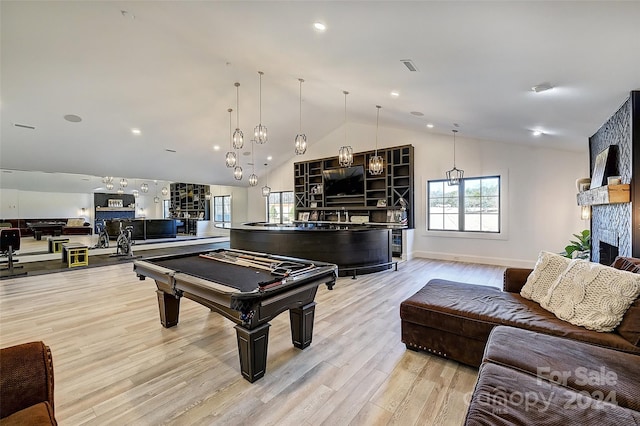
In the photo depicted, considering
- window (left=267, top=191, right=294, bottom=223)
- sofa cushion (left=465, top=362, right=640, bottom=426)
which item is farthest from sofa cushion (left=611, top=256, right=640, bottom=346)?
window (left=267, top=191, right=294, bottom=223)

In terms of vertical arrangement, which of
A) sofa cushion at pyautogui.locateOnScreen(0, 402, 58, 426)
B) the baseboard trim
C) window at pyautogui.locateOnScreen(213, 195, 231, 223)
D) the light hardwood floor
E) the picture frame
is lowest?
the light hardwood floor

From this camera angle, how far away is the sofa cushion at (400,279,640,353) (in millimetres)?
2033

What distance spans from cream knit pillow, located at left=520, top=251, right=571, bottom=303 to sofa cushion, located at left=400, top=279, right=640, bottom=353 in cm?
8

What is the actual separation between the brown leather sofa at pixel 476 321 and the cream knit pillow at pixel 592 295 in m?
0.05

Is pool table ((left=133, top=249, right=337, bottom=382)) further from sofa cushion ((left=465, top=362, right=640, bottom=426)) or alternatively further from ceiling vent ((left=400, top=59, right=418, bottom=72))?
ceiling vent ((left=400, top=59, right=418, bottom=72))

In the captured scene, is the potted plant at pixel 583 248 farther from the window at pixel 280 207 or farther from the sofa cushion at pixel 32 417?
the window at pixel 280 207

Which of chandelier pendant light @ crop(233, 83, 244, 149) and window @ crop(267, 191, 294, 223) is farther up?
chandelier pendant light @ crop(233, 83, 244, 149)

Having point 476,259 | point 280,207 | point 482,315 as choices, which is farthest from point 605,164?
point 280,207

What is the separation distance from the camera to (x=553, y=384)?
1456 mm

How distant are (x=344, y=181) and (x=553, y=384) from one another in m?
7.81

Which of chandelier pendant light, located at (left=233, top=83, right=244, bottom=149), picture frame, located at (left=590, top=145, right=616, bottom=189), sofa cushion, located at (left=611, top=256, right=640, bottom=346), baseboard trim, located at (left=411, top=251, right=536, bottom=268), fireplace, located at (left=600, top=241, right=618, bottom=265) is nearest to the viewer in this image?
sofa cushion, located at (left=611, top=256, right=640, bottom=346)

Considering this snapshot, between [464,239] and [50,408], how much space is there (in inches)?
303

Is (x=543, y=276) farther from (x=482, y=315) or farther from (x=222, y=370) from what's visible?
(x=222, y=370)

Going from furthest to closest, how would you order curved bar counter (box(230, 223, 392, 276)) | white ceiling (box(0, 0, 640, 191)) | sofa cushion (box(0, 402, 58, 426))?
1. curved bar counter (box(230, 223, 392, 276))
2. white ceiling (box(0, 0, 640, 191))
3. sofa cushion (box(0, 402, 58, 426))
